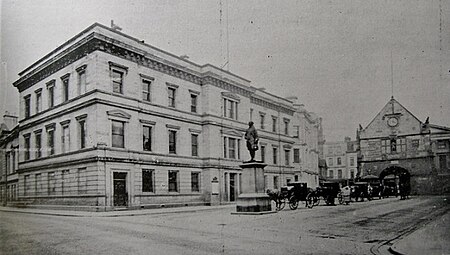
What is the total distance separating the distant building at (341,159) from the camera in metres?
4.76

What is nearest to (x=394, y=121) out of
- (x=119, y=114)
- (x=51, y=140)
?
(x=51, y=140)

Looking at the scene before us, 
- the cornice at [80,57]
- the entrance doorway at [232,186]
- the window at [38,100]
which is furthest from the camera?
the entrance doorway at [232,186]

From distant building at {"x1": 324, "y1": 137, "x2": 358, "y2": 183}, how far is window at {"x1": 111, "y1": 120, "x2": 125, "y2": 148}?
516 centimetres

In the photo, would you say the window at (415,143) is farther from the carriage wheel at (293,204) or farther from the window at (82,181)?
the carriage wheel at (293,204)

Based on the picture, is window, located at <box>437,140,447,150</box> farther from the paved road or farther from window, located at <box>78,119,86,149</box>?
window, located at <box>78,119,86,149</box>

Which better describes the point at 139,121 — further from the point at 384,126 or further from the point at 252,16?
the point at 384,126

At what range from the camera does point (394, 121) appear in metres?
4.36

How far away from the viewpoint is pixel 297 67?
4.89 m

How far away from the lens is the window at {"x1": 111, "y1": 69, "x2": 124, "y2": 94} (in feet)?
30.1

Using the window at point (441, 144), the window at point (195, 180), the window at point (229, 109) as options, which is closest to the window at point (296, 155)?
the window at point (229, 109)

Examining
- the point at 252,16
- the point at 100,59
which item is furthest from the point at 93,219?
the point at 252,16

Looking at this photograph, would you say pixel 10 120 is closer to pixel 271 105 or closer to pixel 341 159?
pixel 271 105

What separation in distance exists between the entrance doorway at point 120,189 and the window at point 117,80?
1.86 meters

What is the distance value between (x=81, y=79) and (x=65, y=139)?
3.81 ft
